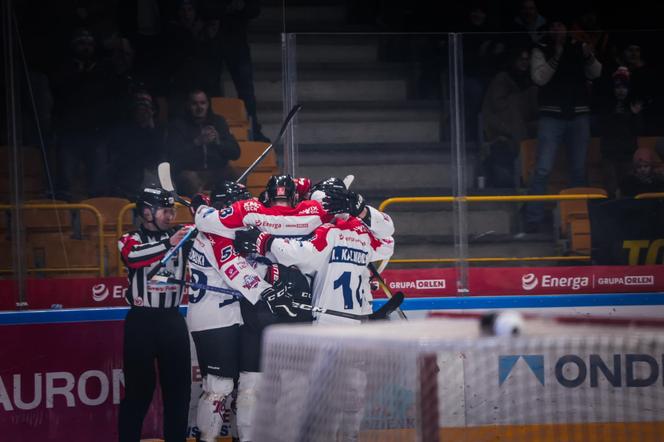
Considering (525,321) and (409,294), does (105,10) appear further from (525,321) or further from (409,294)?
(525,321)

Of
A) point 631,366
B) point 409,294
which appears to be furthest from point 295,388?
point 409,294

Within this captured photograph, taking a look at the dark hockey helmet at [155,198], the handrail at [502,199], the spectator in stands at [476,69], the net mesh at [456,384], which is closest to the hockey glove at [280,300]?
the dark hockey helmet at [155,198]

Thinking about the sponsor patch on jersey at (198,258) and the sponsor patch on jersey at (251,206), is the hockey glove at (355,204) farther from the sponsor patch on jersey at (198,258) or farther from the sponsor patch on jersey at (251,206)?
the sponsor patch on jersey at (198,258)

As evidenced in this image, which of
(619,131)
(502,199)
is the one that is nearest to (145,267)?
(502,199)

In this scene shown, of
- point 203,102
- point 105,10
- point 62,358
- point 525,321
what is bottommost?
point 62,358

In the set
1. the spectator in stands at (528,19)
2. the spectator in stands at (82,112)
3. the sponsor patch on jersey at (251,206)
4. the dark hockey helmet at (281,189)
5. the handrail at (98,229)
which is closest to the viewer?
the sponsor patch on jersey at (251,206)

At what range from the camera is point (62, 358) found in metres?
5.38

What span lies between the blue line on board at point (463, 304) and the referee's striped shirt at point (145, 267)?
383 mm

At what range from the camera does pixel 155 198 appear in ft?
16.9

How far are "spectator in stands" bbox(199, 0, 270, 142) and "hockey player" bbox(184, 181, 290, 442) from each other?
735 mm

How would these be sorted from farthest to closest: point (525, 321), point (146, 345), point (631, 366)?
point (146, 345), point (631, 366), point (525, 321)

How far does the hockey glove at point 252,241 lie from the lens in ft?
16.4

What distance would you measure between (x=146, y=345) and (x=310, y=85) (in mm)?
1655

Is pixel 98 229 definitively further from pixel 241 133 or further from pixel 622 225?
pixel 622 225
